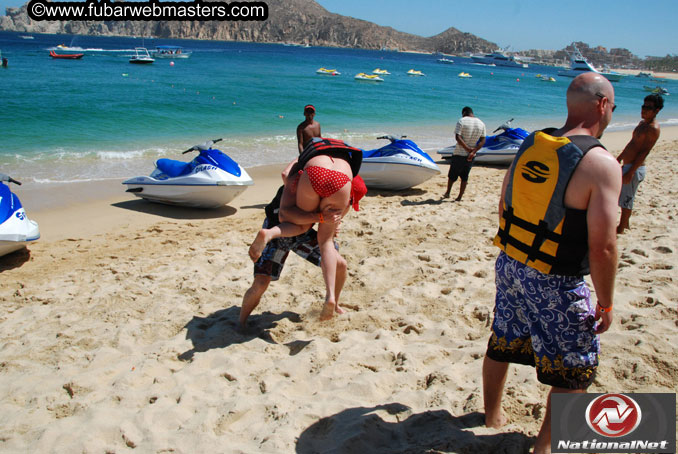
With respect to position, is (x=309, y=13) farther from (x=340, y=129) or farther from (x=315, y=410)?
(x=315, y=410)

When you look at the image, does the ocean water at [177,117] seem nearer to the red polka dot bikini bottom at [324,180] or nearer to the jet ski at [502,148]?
the jet ski at [502,148]

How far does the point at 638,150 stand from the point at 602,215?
4230 mm

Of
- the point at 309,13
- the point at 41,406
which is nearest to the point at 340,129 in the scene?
the point at 41,406

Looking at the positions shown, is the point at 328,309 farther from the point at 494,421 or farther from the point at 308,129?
the point at 308,129

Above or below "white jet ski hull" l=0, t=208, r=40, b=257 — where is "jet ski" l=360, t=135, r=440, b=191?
above

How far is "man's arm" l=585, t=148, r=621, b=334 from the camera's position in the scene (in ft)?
6.18

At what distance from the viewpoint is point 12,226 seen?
522cm

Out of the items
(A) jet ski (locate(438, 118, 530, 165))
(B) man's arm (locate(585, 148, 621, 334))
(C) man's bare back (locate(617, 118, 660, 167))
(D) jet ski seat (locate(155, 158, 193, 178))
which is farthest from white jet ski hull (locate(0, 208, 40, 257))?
(A) jet ski (locate(438, 118, 530, 165))

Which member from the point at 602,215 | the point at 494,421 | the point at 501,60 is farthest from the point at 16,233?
the point at 501,60

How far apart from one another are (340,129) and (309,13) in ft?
540

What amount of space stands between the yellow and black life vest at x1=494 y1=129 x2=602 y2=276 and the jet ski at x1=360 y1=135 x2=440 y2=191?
620cm

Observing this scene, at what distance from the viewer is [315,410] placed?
2.71m

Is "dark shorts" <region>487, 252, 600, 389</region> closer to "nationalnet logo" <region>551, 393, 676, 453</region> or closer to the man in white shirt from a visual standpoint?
"nationalnet logo" <region>551, 393, 676, 453</region>

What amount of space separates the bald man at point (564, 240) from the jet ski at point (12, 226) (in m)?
5.07
